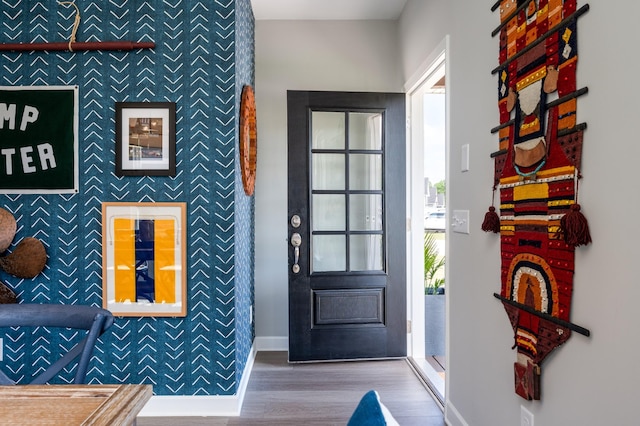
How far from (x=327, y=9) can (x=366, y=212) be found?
5.21 ft

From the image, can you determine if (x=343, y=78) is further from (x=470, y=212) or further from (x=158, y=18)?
(x=470, y=212)

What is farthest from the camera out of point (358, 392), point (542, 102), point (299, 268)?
point (299, 268)

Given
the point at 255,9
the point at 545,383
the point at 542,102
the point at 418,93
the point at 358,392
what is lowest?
the point at 358,392

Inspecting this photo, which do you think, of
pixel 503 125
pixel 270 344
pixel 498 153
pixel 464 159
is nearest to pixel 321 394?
pixel 270 344

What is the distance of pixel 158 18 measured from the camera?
2.23 meters

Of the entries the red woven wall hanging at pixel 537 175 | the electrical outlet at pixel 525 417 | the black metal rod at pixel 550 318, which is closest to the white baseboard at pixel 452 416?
the electrical outlet at pixel 525 417

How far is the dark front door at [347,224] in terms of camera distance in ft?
9.93

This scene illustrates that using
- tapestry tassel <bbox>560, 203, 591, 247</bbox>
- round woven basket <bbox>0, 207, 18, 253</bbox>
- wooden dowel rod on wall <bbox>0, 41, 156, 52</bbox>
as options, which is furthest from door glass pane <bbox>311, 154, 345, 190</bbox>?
tapestry tassel <bbox>560, 203, 591, 247</bbox>

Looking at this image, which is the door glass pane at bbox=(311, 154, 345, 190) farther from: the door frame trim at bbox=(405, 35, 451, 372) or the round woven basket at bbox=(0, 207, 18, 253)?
the round woven basket at bbox=(0, 207, 18, 253)

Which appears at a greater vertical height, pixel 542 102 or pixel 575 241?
pixel 542 102

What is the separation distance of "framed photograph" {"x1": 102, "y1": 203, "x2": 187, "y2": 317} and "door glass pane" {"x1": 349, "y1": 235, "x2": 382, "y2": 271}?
1.31m

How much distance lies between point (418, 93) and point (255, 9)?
1408mm

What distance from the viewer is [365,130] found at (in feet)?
10.2

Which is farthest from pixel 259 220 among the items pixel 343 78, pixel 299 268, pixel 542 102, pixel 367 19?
pixel 542 102
